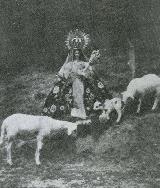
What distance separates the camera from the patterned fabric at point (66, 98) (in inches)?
491

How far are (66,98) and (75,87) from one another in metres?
0.36

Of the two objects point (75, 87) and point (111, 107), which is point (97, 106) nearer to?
point (111, 107)

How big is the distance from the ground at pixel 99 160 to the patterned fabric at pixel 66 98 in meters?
0.91

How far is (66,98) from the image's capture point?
12.5 metres

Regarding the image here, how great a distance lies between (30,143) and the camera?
11.8 m

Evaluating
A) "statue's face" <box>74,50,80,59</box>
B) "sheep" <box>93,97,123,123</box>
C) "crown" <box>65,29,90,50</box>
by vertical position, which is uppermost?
"crown" <box>65,29,90,50</box>

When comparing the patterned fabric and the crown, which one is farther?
the patterned fabric

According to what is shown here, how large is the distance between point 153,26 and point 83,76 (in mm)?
4644

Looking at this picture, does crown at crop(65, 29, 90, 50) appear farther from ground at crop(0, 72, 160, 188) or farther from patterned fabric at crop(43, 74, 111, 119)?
ground at crop(0, 72, 160, 188)

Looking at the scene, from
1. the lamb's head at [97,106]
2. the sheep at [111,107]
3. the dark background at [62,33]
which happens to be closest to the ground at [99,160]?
the sheep at [111,107]

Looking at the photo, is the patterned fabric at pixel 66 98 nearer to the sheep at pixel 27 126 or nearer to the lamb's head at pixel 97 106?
the lamb's head at pixel 97 106

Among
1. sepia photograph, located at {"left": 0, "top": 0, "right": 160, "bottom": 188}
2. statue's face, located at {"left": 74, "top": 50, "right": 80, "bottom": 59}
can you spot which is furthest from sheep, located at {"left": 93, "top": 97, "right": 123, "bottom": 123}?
statue's face, located at {"left": 74, "top": 50, "right": 80, "bottom": 59}

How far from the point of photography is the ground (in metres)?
9.94

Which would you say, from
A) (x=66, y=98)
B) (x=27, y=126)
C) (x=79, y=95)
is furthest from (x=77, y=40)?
(x=27, y=126)
